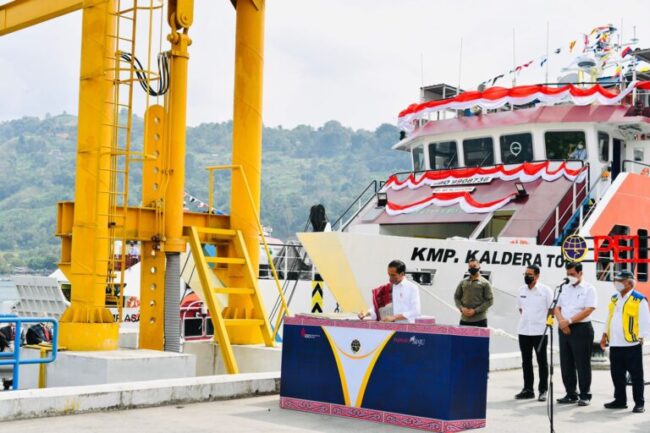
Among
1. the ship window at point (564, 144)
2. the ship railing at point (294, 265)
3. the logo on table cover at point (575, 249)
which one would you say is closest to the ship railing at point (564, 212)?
the ship window at point (564, 144)

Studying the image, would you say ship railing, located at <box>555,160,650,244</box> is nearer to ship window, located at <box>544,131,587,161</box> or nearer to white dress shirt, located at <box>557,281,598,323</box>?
ship window, located at <box>544,131,587,161</box>

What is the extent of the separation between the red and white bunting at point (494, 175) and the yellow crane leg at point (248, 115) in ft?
26.5

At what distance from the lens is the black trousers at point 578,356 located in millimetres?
10008

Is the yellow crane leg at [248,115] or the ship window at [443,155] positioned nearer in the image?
the yellow crane leg at [248,115]

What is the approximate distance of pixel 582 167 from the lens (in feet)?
64.9

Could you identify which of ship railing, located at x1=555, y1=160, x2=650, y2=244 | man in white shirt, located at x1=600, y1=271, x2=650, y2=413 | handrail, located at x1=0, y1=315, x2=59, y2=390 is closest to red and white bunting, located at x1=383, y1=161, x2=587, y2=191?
ship railing, located at x1=555, y1=160, x2=650, y2=244

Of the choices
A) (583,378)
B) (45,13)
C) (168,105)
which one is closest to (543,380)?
(583,378)

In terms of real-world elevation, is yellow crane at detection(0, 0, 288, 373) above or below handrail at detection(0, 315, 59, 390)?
above

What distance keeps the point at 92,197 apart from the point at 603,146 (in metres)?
14.0

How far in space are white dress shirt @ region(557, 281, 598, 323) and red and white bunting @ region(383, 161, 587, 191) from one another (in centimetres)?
990

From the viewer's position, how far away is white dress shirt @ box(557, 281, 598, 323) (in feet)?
32.7

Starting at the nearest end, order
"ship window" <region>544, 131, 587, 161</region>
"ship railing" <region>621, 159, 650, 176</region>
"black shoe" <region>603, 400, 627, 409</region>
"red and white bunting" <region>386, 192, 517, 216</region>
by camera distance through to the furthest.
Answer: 1. "black shoe" <region>603, 400, 627, 409</region>
2. "red and white bunting" <region>386, 192, 517, 216</region>
3. "ship window" <region>544, 131, 587, 161</region>
4. "ship railing" <region>621, 159, 650, 176</region>

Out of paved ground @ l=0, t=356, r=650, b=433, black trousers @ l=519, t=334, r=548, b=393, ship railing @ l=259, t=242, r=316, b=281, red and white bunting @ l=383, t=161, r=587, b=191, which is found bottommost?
paved ground @ l=0, t=356, r=650, b=433

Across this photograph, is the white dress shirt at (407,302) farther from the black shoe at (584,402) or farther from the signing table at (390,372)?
the black shoe at (584,402)
